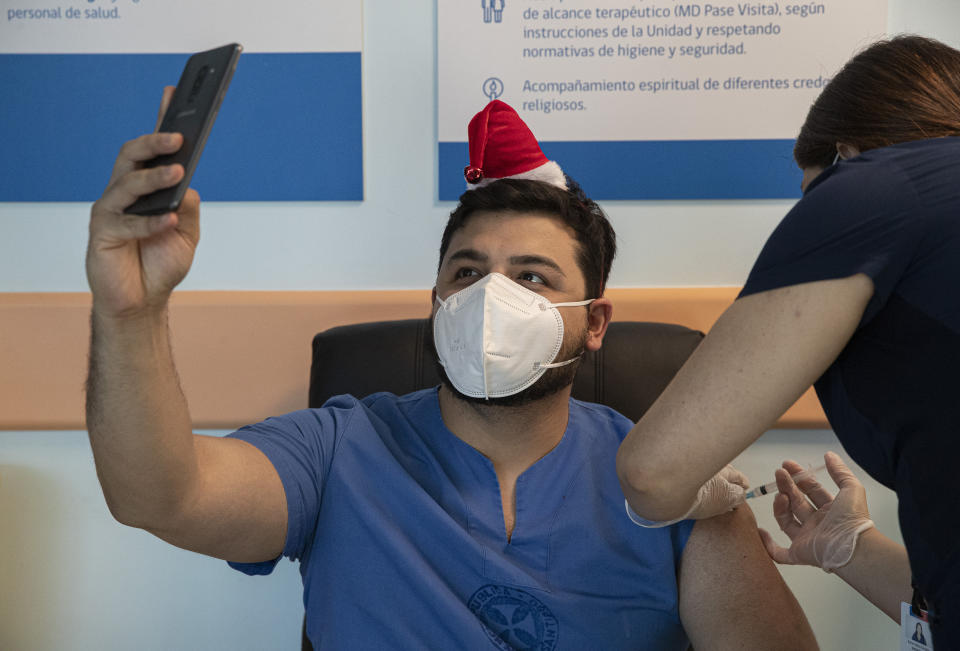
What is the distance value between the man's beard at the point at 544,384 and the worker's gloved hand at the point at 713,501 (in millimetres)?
235

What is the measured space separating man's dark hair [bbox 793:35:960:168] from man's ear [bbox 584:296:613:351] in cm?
54

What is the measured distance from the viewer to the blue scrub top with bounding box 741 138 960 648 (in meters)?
0.80

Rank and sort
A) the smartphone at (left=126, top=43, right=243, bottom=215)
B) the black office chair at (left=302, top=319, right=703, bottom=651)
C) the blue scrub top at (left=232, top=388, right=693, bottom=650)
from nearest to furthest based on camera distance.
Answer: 1. the smartphone at (left=126, top=43, right=243, bottom=215)
2. the blue scrub top at (left=232, top=388, right=693, bottom=650)
3. the black office chair at (left=302, top=319, right=703, bottom=651)

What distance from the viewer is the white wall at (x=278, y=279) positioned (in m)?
1.81

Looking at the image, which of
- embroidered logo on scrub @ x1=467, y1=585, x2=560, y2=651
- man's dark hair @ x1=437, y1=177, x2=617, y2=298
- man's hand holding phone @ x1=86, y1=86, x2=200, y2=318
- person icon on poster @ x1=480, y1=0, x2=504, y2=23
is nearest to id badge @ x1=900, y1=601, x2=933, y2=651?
embroidered logo on scrub @ x1=467, y1=585, x2=560, y2=651

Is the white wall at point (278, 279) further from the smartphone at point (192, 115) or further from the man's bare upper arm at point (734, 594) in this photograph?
the smartphone at point (192, 115)

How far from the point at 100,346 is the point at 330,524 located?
509 millimetres

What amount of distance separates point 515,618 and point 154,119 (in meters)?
1.33

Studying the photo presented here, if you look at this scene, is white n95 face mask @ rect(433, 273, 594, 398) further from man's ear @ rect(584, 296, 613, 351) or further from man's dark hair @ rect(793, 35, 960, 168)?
man's dark hair @ rect(793, 35, 960, 168)

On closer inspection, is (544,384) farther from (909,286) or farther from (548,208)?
(909,286)

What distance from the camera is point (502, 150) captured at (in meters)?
1.50

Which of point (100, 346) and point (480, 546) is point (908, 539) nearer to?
point (480, 546)


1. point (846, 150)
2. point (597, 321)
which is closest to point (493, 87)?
point (597, 321)

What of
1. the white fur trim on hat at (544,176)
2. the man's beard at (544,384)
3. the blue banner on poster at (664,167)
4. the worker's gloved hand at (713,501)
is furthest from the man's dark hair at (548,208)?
the worker's gloved hand at (713,501)
